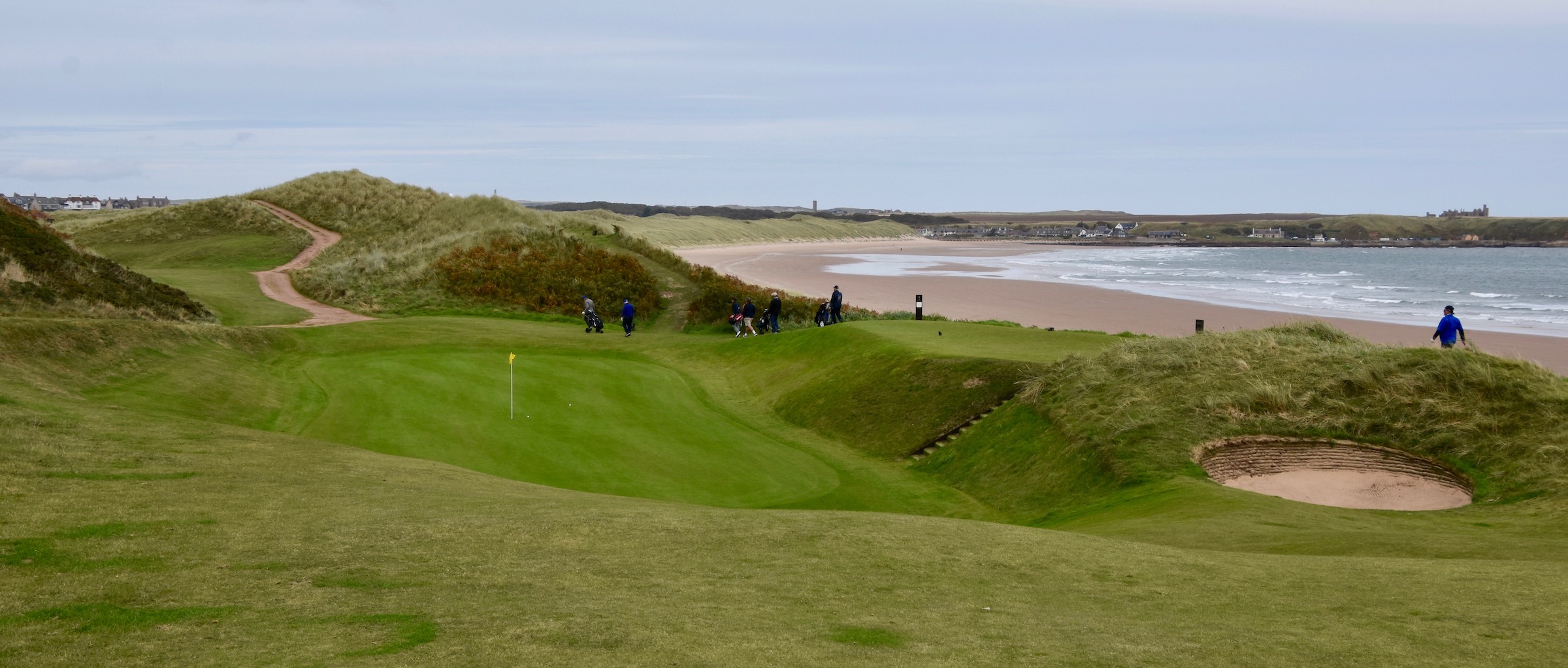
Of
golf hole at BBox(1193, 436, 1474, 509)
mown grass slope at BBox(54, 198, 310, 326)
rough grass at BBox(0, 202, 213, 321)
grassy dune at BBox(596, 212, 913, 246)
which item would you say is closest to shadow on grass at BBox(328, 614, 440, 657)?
golf hole at BBox(1193, 436, 1474, 509)

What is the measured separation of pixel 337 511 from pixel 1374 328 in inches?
1657

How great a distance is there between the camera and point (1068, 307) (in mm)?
51250

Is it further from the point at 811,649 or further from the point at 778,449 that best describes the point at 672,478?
the point at 811,649

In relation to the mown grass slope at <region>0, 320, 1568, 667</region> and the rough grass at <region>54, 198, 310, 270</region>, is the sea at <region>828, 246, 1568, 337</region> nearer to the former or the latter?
the rough grass at <region>54, 198, 310, 270</region>

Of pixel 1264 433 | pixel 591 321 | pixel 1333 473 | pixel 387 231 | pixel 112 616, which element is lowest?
pixel 1333 473

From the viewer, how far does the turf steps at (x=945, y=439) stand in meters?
19.0

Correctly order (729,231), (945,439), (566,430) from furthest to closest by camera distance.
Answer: (729,231) → (945,439) → (566,430)

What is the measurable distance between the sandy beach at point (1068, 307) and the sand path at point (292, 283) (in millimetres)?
23845

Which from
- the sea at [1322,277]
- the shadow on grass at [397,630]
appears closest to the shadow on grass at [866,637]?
the shadow on grass at [397,630]

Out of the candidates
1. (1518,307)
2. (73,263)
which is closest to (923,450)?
(73,263)

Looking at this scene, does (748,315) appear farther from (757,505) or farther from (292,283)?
(757,505)

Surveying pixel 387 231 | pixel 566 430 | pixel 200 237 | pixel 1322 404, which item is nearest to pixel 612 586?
pixel 566 430

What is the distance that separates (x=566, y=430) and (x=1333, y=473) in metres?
11.4

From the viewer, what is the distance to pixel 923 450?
62.7 ft
